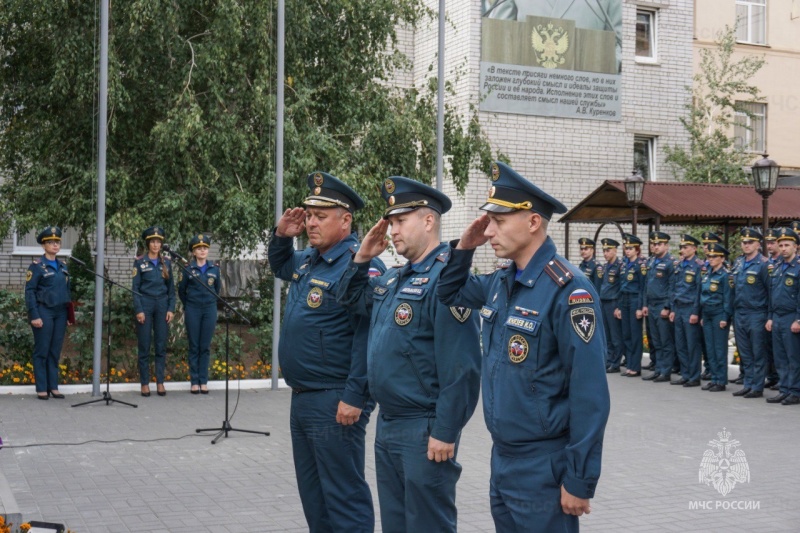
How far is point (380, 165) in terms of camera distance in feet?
51.0

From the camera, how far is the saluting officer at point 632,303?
1602cm

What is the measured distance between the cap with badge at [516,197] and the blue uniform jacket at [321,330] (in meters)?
1.51

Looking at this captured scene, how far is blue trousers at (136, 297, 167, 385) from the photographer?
12.5m

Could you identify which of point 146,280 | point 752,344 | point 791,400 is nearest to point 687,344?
point 752,344

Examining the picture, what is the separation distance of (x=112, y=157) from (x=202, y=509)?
8.80m

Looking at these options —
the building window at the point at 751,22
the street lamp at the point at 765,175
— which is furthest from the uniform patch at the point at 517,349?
the building window at the point at 751,22

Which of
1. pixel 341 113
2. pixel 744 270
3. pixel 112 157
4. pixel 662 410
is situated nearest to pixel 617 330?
pixel 744 270

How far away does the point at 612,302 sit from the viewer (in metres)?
16.9

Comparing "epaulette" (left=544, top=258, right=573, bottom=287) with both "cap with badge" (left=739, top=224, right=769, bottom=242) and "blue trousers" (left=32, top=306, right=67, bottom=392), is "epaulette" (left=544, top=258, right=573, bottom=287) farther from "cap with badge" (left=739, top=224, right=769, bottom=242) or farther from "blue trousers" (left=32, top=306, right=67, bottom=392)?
"cap with badge" (left=739, top=224, right=769, bottom=242)

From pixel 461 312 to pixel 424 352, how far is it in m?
0.27

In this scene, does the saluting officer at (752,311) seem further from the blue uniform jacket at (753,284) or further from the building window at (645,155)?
the building window at (645,155)

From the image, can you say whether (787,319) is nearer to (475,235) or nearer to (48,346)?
(48,346)

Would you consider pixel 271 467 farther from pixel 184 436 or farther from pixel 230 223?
pixel 230 223

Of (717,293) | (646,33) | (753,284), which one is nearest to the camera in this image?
(753,284)
